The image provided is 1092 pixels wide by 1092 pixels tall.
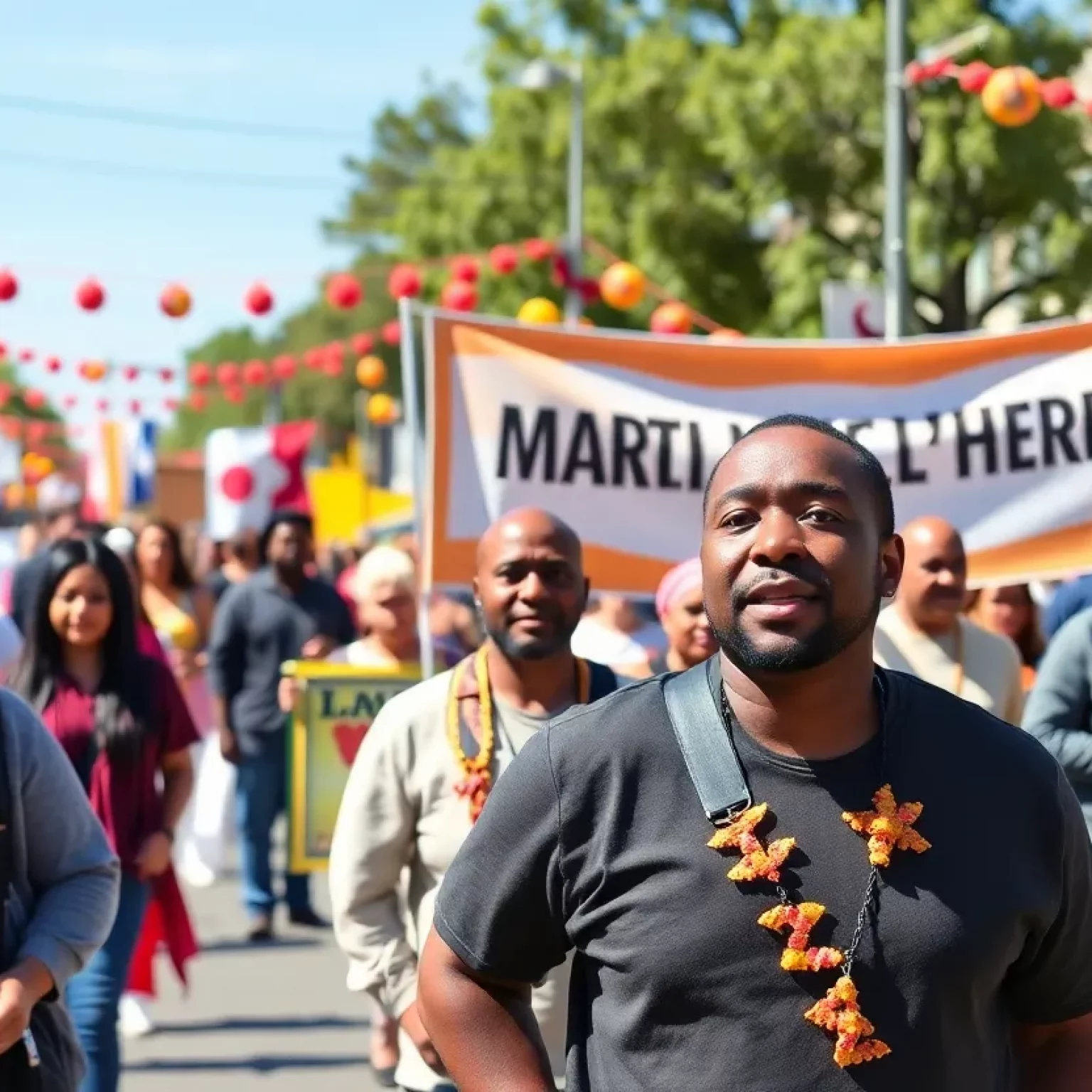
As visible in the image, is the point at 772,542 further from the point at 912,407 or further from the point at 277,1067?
the point at 277,1067

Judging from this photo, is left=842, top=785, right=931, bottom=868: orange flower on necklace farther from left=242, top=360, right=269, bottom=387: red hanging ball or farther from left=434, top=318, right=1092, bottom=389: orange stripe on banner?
left=242, top=360, right=269, bottom=387: red hanging ball

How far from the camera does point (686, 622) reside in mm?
5609

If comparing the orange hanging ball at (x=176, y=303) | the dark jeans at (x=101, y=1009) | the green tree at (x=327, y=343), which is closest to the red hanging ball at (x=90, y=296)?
the orange hanging ball at (x=176, y=303)

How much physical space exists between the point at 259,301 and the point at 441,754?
1353cm

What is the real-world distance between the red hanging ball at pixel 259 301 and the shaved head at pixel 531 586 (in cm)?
1323

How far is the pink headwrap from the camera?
5.63m

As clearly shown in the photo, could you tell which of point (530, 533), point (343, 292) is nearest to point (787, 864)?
point (530, 533)

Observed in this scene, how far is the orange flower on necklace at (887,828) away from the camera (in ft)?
7.82

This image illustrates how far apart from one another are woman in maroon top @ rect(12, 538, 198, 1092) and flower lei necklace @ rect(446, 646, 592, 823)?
1696 millimetres

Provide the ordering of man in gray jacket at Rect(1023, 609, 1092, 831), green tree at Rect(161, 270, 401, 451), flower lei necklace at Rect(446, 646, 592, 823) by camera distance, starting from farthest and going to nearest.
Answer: green tree at Rect(161, 270, 401, 451), man in gray jacket at Rect(1023, 609, 1092, 831), flower lei necklace at Rect(446, 646, 592, 823)

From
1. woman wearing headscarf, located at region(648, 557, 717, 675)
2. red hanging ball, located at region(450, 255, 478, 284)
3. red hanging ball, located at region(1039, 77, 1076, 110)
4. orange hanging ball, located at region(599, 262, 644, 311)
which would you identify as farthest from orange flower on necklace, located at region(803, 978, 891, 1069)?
red hanging ball, located at region(450, 255, 478, 284)

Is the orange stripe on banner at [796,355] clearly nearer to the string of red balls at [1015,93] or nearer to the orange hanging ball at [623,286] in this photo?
the string of red balls at [1015,93]

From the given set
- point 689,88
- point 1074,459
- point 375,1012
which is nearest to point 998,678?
point 1074,459

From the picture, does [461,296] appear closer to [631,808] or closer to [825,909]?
[631,808]
